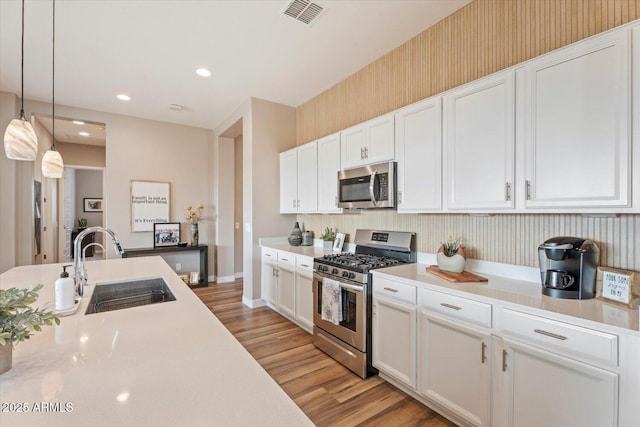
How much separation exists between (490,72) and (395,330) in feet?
6.79

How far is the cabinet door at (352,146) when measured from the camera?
2.88 metres

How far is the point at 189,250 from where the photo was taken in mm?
5270

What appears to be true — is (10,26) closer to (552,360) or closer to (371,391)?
(371,391)

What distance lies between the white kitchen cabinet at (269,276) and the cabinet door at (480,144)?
7.78 feet

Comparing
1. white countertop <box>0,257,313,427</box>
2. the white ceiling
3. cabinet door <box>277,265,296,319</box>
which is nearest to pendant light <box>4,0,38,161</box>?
white countertop <box>0,257,313,427</box>

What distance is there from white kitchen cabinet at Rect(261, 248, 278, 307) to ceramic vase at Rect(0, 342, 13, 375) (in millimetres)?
2877

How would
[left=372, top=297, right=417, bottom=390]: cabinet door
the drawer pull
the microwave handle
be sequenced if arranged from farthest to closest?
the microwave handle
[left=372, top=297, right=417, bottom=390]: cabinet door
the drawer pull

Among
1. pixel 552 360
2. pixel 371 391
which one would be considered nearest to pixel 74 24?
pixel 371 391

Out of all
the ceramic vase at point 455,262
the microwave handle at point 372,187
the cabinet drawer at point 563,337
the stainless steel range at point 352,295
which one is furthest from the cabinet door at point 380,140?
the cabinet drawer at point 563,337

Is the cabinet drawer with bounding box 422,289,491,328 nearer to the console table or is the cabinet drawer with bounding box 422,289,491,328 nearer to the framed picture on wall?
the console table

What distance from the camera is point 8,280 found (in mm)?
2049

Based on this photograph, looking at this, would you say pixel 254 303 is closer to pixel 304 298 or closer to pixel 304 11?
pixel 304 298

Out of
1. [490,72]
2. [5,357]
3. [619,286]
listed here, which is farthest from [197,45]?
[619,286]

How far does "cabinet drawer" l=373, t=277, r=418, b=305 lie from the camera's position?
2.01m
